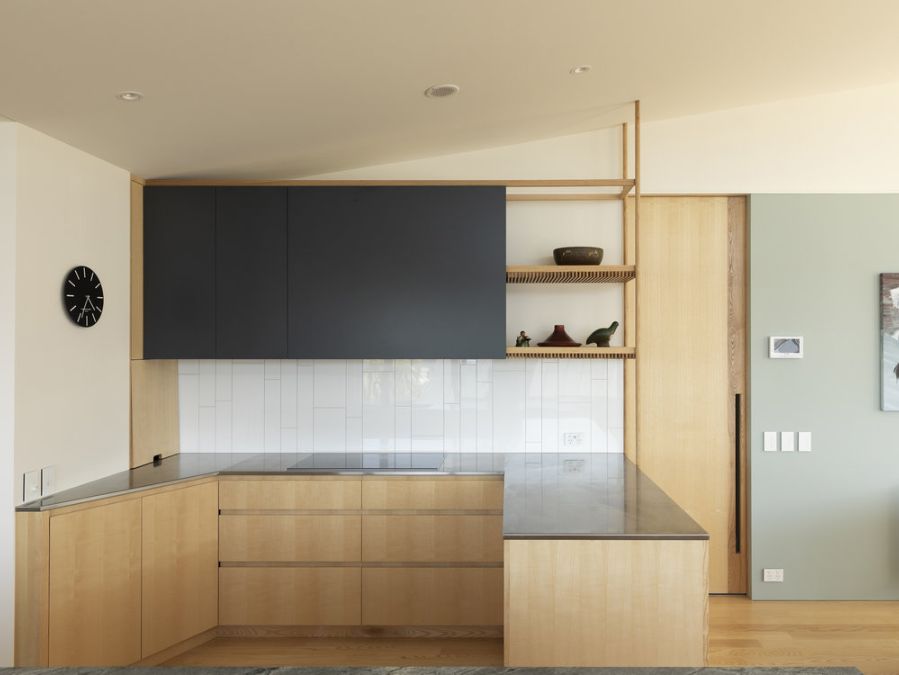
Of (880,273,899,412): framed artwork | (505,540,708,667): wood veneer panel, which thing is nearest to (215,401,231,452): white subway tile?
(505,540,708,667): wood veneer panel

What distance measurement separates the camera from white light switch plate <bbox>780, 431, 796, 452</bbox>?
3.95 meters

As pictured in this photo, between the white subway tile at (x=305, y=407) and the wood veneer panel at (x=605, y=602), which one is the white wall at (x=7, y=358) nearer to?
the white subway tile at (x=305, y=407)

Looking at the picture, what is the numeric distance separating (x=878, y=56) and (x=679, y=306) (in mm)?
1552

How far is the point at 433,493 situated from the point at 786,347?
2206 mm

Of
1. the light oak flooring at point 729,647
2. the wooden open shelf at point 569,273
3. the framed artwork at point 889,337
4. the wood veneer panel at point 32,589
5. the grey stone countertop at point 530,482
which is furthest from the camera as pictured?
the framed artwork at point 889,337

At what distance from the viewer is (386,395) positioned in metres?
4.04

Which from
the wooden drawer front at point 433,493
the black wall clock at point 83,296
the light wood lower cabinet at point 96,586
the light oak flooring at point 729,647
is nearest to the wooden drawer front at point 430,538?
the wooden drawer front at point 433,493

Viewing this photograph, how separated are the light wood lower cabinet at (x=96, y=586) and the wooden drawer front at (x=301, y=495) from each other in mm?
558

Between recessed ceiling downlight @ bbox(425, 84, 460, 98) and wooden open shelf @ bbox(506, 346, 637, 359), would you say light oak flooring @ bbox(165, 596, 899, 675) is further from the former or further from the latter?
recessed ceiling downlight @ bbox(425, 84, 460, 98)

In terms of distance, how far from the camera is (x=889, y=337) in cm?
391

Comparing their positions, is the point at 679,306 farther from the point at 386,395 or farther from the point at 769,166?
the point at 386,395

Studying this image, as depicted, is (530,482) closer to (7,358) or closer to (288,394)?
(288,394)

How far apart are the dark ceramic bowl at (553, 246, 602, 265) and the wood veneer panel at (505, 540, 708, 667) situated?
1835mm

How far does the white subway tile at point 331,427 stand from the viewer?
159 inches
